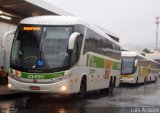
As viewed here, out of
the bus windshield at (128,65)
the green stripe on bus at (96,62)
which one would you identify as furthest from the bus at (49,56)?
the bus windshield at (128,65)

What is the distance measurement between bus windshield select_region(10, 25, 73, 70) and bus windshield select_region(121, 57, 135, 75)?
20.3 meters

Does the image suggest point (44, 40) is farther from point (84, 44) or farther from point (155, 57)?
point (155, 57)

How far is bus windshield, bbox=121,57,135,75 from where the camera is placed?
3522 cm

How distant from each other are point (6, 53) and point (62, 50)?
36.6 ft

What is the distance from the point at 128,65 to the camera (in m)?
35.5

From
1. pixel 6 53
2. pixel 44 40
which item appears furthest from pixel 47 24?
pixel 6 53

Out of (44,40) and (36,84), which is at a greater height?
(44,40)

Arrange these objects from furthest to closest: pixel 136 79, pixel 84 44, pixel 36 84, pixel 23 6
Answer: pixel 136 79 → pixel 23 6 → pixel 84 44 → pixel 36 84

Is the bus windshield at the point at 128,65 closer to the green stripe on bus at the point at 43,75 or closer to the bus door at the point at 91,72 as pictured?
the bus door at the point at 91,72

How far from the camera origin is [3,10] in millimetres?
22953

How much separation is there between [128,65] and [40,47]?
69.7 feet

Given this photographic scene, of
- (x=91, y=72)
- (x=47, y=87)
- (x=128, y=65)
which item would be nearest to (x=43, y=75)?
(x=47, y=87)

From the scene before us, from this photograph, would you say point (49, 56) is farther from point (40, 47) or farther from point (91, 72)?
point (91, 72)

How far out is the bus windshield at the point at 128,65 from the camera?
35219mm
